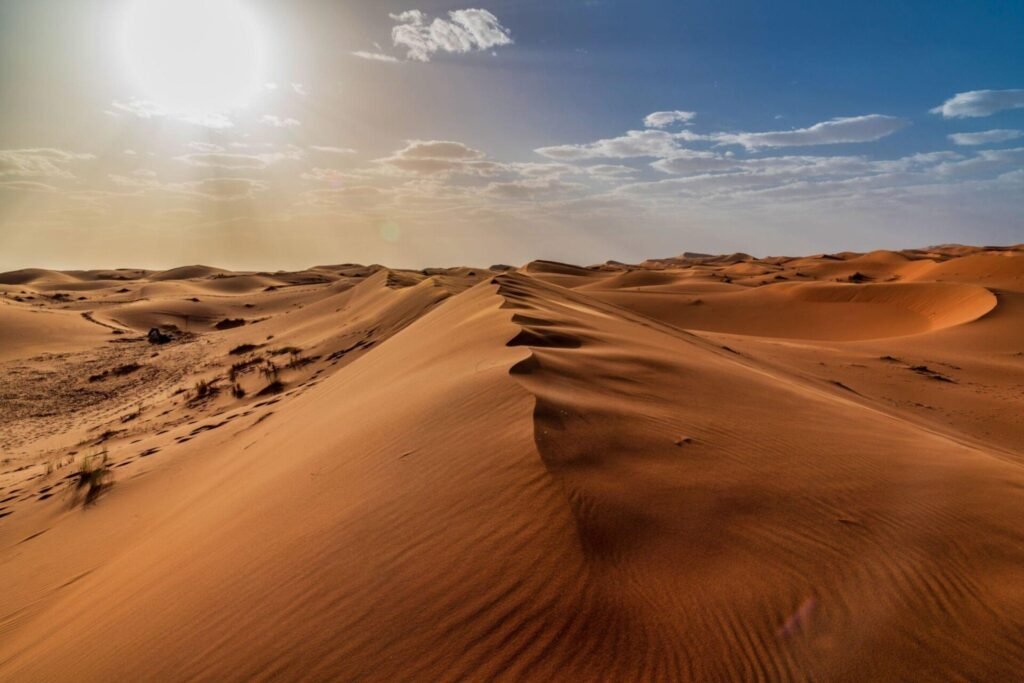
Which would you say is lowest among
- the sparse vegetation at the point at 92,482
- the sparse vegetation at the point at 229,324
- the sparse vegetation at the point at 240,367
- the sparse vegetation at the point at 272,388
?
the sparse vegetation at the point at 229,324

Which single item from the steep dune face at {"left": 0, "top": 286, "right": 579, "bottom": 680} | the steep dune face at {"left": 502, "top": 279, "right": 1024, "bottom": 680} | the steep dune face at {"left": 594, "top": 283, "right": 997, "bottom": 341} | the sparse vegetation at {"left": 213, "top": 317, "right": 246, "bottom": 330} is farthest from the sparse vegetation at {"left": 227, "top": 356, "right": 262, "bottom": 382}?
the steep dune face at {"left": 594, "top": 283, "right": 997, "bottom": 341}

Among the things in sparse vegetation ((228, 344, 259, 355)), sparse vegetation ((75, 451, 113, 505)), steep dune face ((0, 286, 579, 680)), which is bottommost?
sparse vegetation ((228, 344, 259, 355))

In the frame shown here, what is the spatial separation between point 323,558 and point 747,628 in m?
1.76

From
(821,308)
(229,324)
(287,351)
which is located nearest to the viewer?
(287,351)

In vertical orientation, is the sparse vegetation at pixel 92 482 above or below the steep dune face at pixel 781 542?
below

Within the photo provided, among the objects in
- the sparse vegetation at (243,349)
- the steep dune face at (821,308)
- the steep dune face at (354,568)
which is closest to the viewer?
the steep dune face at (354,568)

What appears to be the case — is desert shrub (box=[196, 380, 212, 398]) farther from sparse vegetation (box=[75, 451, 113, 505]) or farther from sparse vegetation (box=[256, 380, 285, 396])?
sparse vegetation (box=[75, 451, 113, 505])

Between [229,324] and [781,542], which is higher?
[781,542]

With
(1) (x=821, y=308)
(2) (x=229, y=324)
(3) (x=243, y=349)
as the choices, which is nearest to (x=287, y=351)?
(3) (x=243, y=349)

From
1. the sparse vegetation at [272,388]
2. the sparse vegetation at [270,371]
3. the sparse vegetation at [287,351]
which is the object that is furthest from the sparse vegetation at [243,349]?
the sparse vegetation at [272,388]

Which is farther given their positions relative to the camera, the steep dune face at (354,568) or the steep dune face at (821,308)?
the steep dune face at (821,308)

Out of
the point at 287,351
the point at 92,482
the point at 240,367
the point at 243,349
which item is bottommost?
the point at 243,349

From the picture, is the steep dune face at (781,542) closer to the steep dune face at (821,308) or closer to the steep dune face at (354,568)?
the steep dune face at (354,568)

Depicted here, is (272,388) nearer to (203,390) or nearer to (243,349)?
(203,390)
